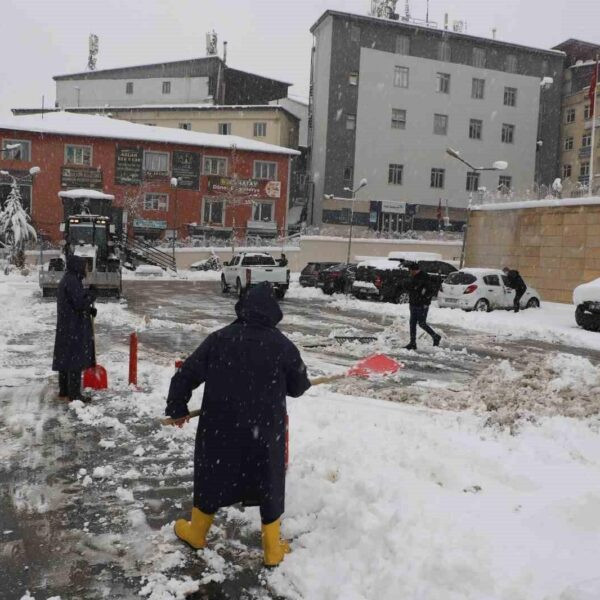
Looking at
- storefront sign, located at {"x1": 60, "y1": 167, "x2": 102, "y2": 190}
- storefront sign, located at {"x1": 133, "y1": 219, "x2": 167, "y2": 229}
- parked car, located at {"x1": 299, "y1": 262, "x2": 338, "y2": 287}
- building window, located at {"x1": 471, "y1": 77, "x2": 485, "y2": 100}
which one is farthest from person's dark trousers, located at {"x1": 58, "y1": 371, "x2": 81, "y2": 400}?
building window, located at {"x1": 471, "y1": 77, "x2": 485, "y2": 100}

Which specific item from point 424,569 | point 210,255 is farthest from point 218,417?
point 210,255

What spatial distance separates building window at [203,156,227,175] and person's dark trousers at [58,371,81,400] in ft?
132

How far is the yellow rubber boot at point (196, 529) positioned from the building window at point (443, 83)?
5299 cm

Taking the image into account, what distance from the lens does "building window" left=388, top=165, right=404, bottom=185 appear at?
50.6m

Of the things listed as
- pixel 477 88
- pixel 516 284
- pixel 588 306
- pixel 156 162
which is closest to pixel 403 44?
pixel 477 88

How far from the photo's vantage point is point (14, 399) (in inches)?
309

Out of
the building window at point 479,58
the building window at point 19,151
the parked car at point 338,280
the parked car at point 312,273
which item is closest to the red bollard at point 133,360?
the parked car at point 338,280

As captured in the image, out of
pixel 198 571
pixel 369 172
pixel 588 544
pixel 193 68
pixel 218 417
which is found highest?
pixel 193 68

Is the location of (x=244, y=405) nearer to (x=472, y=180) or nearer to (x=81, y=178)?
(x=81, y=178)

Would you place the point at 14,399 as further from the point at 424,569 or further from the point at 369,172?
the point at 369,172

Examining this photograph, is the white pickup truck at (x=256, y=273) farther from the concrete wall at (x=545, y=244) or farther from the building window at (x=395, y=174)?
the building window at (x=395, y=174)

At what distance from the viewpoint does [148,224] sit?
44.2 meters

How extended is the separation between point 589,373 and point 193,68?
56.9m

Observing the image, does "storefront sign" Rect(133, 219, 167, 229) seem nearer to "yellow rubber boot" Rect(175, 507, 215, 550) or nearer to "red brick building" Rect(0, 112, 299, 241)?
"red brick building" Rect(0, 112, 299, 241)
